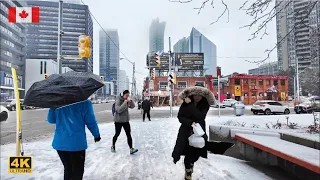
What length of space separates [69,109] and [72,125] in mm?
207

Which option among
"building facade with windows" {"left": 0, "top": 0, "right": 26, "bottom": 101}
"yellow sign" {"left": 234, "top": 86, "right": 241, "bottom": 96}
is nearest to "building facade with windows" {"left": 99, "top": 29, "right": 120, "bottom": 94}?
"building facade with windows" {"left": 0, "top": 0, "right": 26, "bottom": 101}

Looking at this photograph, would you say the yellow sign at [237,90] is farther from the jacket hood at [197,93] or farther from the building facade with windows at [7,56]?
the jacket hood at [197,93]

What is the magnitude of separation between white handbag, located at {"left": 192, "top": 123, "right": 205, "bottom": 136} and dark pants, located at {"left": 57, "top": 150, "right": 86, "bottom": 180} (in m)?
1.70

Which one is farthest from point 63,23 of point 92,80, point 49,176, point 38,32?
point 92,80

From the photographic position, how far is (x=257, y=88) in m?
54.7

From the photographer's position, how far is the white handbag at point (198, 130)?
411cm

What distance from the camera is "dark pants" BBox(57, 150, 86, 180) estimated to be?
3.42 metres

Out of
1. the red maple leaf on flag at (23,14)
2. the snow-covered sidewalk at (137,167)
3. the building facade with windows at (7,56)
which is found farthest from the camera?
the red maple leaf on flag at (23,14)

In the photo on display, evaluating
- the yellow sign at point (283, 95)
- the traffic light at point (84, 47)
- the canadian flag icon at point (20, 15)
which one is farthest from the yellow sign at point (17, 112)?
the yellow sign at point (283, 95)

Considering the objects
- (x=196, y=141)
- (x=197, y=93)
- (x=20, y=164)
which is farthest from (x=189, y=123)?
(x=20, y=164)

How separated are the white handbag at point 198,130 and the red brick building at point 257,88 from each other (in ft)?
156

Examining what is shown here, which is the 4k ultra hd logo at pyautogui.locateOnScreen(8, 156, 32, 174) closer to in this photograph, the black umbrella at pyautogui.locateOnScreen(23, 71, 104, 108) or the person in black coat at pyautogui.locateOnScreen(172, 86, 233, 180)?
the black umbrella at pyautogui.locateOnScreen(23, 71, 104, 108)

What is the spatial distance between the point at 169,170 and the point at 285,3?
4192 mm

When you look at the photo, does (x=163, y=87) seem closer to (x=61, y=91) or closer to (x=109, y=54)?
(x=109, y=54)
